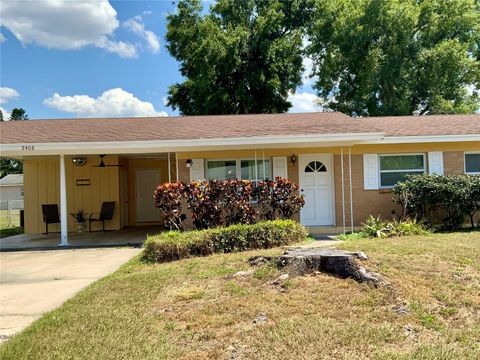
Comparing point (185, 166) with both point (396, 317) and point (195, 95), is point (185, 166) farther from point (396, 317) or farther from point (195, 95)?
point (195, 95)

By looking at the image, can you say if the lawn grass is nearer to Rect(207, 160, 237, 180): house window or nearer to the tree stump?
the tree stump

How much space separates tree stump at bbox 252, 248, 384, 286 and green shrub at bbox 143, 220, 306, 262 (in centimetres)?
249

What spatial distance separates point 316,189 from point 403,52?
1667 cm

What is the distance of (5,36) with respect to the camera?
1492cm

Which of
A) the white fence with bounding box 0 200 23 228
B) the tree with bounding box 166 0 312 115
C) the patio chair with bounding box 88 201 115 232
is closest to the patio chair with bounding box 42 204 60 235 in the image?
the patio chair with bounding box 88 201 115 232

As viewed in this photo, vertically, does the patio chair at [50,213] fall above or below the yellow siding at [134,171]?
below

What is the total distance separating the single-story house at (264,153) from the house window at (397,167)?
1.2 inches

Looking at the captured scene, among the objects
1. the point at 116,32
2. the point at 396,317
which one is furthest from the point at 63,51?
the point at 396,317

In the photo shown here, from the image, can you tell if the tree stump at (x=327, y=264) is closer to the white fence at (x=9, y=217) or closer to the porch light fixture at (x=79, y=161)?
the porch light fixture at (x=79, y=161)

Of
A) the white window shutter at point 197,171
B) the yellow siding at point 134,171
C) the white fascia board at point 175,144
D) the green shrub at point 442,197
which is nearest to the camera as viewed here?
the white fascia board at point 175,144

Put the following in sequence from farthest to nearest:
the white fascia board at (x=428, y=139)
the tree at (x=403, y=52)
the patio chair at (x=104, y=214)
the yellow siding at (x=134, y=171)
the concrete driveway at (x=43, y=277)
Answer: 1. the tree at (x=403, y=52)
2. the yellow siding at (x=134, y=171)
3. the patio chair at (x=104, y=214)
4. the white fascia board at (x=428, y=139)
5. the concrete driveway at (x=43, y=277)

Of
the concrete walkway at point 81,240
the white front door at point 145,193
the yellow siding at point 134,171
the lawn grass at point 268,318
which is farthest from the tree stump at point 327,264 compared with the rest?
the white front door at point 145,193

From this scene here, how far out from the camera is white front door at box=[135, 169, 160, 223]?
→ 54.9ft

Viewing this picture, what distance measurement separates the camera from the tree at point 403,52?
24.8 metres
